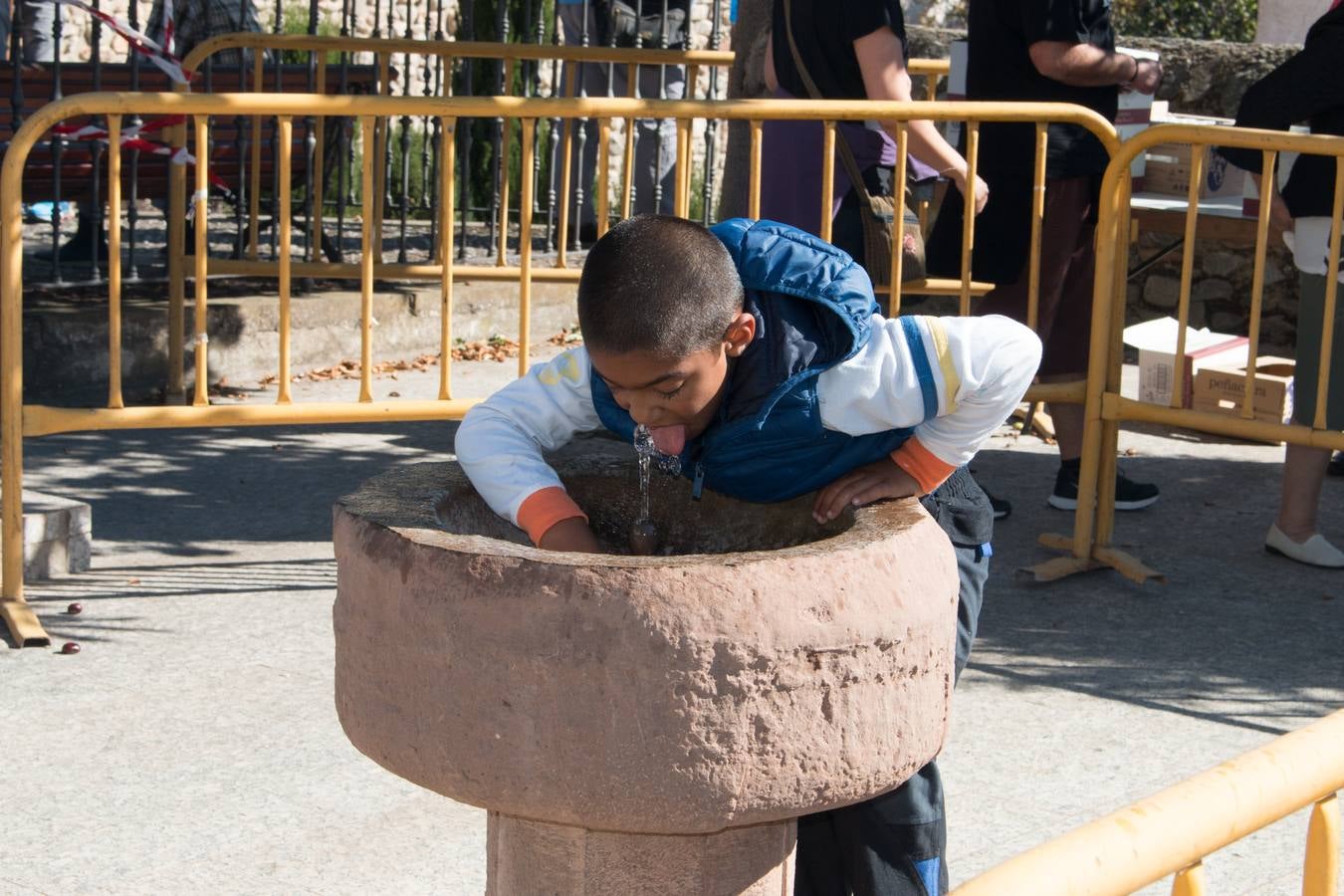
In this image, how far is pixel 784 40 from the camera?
560cm

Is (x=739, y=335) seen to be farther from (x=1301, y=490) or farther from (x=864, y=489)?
(x=1301, y=490)

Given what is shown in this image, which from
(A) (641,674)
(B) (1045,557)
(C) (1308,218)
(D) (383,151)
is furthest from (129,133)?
(A) (641,674)

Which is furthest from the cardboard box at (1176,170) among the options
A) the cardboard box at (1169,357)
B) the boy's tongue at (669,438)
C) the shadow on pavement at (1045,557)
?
the boy's tongue at (669,438)

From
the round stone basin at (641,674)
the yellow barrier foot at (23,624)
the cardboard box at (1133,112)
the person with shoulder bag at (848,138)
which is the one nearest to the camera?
the round stone basin at (641,674)

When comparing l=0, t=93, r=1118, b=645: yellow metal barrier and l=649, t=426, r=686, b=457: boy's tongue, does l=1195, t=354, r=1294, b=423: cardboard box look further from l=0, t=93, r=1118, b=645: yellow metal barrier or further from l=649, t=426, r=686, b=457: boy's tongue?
l=649, t=426, r=686, b=457: boy's tongue

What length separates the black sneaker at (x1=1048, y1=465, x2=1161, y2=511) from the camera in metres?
6.18

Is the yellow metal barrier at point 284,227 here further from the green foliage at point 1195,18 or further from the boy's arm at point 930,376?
the green foliage at point 1195,18

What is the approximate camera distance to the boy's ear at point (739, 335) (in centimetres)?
251

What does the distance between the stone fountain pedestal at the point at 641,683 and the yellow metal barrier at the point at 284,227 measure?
246 cm

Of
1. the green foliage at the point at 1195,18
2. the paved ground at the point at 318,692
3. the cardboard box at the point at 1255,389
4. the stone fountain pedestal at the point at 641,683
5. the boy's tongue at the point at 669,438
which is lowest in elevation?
the paved ground at the point at 318,692

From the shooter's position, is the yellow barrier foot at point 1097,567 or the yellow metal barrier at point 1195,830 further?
the yellow barrier foot at point 1097,567

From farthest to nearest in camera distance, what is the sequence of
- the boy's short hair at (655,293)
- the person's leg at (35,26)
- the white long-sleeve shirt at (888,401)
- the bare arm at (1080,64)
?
the person's leg at (35,26), the bare arm at (1080,64), the white long-sleeve shirt at (888,401), the boy's short hair at (655,293)

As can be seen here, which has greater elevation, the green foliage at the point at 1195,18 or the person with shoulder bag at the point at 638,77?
the green foliage at the point at 1195,18

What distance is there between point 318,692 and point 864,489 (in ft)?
6.77
